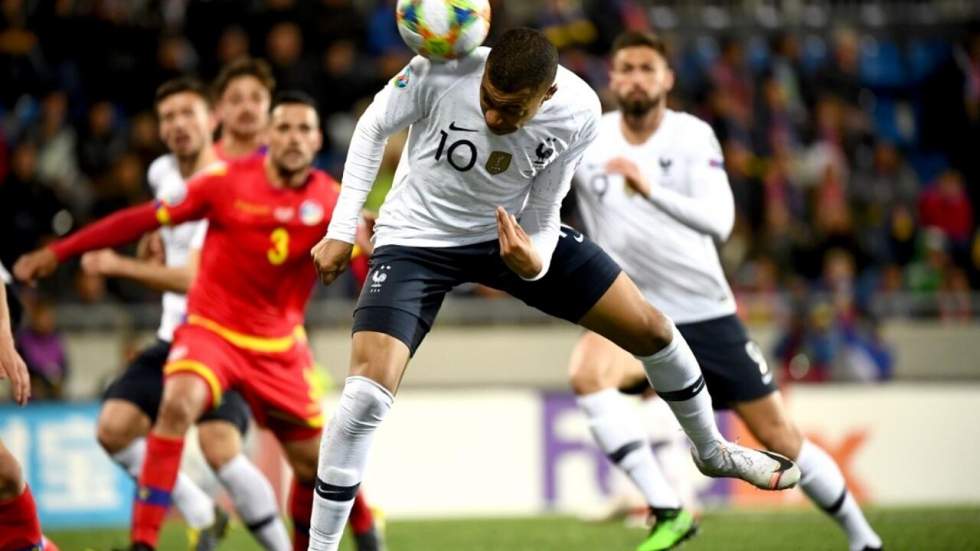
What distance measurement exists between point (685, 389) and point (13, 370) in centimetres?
270

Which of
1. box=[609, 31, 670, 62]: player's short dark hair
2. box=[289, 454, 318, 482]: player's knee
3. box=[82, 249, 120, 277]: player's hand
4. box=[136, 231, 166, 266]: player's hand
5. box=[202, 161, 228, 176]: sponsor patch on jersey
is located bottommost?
box=[289, 454, 318, 482]: player's knee

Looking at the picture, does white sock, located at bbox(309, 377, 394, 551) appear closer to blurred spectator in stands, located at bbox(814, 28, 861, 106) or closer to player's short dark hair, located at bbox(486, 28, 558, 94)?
player's short dark hair, located at bbox(486, 28, 558, 94)

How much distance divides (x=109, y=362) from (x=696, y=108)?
276 inches

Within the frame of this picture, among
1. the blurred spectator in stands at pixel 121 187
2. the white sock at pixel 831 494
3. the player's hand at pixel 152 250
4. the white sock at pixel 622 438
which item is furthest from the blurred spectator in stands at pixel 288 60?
the white sock at pixel 831 494

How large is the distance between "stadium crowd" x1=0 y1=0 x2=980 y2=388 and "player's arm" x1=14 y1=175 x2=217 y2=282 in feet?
21.2

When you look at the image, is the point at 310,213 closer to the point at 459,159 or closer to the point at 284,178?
the point at 284,178

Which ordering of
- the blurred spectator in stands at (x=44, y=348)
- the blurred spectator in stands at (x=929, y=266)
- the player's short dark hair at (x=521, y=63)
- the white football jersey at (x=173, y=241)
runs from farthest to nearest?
the blurred spectator in stands at (x=929, y=266)
the blurred spectator in stands at (x=44, y=348)
the white football jersey at (x=173, y=241)
the player's short dark hair at (x=521, y=63)

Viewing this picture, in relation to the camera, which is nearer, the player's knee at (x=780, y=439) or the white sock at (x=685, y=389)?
the white sock at (x=685, y=389)

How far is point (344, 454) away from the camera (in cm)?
619

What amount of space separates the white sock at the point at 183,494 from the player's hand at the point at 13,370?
8.60 ft

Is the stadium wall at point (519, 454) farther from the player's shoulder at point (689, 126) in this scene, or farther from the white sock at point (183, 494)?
the player's shoulder at point (689, 126)

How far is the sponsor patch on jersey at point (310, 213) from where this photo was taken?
8.02m

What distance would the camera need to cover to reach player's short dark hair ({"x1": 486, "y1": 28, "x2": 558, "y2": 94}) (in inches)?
228

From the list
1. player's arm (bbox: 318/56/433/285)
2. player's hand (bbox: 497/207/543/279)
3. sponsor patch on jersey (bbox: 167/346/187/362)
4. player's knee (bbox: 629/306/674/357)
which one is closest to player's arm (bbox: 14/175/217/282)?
sponsor patch on jersey (bbox: 167/346/187/362)
